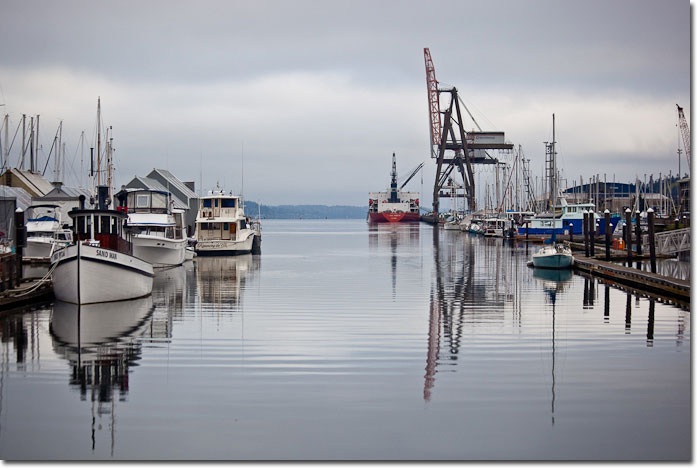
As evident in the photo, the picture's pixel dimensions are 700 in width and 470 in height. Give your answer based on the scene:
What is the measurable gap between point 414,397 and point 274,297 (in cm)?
1354

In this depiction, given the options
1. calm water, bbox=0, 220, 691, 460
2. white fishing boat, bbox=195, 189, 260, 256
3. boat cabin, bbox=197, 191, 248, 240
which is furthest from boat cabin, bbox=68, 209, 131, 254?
boat cabin, bbox=197, 191, 248, 240

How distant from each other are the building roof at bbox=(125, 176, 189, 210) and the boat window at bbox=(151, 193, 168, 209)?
14.6 metres

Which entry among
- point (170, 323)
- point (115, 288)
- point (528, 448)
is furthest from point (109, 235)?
point (528, 448)

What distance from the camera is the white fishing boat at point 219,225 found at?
44.0 meters

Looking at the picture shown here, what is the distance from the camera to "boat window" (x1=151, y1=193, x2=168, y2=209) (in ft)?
131

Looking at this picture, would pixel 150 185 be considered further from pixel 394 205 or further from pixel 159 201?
pixel 394 205

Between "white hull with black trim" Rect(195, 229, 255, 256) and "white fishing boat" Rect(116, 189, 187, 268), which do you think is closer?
"white fishing boat" Rect(116, 189, 187, 268)

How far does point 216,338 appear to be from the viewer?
1569cm

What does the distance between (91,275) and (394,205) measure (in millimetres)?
150849

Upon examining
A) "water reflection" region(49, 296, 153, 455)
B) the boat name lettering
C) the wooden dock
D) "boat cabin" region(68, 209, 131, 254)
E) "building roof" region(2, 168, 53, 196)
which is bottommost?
"water reflection" region(49, 296, 153, 455)

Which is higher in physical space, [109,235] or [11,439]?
[109,235]

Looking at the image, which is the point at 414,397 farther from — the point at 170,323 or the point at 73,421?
the point at 170,323

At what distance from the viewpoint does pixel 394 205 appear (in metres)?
170

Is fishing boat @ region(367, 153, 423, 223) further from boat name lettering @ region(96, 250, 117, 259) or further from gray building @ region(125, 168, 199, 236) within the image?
boat name lettering @ region(96, 250, 117, 259)
